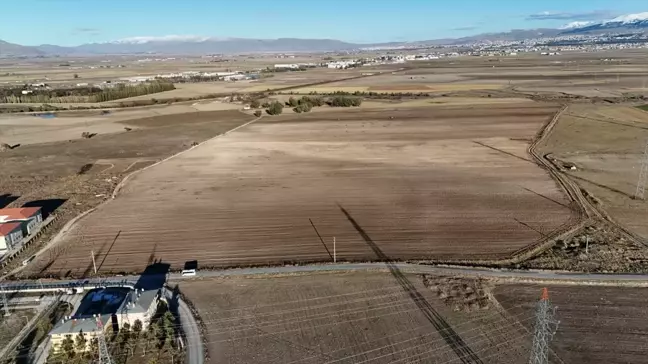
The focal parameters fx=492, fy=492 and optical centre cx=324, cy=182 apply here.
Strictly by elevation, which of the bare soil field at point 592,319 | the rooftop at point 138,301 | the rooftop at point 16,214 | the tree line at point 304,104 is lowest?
the bare soil field at point 592,319

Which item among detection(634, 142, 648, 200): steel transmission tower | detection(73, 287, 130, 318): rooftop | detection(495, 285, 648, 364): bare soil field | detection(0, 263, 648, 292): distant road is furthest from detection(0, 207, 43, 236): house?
detection(634, 142, 648, 200): steel transmission tower

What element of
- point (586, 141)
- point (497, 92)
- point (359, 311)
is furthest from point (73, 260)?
point (497, 92)

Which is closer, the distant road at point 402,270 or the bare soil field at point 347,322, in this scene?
the bare soil field at point 347,322

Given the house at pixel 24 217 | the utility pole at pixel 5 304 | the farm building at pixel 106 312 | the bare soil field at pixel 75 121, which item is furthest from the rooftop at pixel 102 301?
the bare soil field at pixel 75 121

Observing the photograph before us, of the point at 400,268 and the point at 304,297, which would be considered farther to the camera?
the point at 400,268

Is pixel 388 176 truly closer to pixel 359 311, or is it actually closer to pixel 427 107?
pixel 359 311

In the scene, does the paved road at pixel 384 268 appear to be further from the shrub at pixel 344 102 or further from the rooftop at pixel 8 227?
the shrub at pixel 344 102

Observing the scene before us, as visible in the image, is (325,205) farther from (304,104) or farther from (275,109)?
(304,104)
